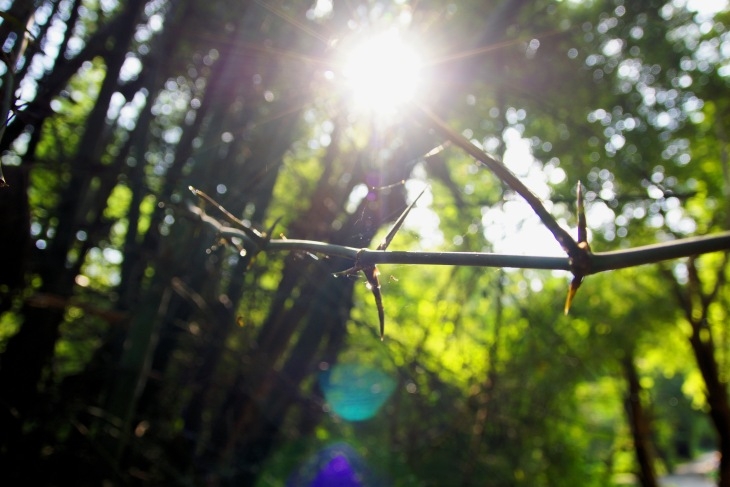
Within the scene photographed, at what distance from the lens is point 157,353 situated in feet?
14.7

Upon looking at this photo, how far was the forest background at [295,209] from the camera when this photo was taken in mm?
3037

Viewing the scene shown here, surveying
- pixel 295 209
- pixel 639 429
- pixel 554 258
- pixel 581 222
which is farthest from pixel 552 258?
pixel 639 429

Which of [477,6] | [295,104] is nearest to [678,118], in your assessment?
[477,6]

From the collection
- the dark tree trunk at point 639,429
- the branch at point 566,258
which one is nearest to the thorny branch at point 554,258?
the branch at point 566,258

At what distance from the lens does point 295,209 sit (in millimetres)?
5777

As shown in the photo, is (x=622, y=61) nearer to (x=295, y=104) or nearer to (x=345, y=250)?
(x=295, y=104)

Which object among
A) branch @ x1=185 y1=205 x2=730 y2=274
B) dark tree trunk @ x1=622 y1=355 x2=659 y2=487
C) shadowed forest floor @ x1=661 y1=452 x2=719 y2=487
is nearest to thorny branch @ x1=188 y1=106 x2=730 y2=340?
branch @ x1=185 y1=205 x2=730 y2=274

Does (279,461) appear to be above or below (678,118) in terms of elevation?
below

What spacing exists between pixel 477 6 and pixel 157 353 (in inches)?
172

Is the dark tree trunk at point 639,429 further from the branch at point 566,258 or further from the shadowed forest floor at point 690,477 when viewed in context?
the shadowed forest floor at point 690,477

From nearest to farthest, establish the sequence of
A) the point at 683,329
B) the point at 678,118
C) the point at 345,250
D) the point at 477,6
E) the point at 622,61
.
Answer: the point at 345,250 → the point at 477,6 → the point at 622,61 → the point at 678,118 → the point at 683,329

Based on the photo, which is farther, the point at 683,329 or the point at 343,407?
the point at 683,329

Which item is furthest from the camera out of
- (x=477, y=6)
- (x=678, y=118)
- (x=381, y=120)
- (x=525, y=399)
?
(x=525, y=399)

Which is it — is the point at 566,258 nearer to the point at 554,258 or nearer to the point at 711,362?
the point at 554,258
